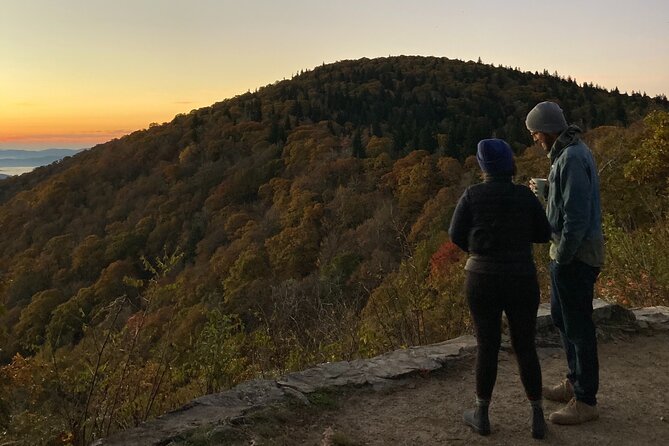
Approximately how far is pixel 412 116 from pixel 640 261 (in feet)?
265

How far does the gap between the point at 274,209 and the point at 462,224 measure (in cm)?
5757

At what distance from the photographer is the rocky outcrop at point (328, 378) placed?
11.1ft

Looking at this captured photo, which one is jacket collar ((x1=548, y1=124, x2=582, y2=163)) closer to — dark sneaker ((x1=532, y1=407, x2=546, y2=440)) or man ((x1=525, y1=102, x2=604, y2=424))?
man ((x1=525, y1=102, x2=604, y2=424))

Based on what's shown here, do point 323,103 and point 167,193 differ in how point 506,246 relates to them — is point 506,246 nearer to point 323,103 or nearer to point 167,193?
point 167,193

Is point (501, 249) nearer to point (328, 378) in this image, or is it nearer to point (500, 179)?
point (500, 179)

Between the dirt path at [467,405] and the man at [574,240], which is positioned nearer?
the man at [574,240]

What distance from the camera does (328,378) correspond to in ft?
14.1

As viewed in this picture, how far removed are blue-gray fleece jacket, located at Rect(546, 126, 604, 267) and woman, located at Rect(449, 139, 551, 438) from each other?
12 centimetres

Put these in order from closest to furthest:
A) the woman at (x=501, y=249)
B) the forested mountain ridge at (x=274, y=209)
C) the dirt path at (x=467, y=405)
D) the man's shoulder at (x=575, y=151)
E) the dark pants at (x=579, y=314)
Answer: the woman at (x=501, y=249) < the man's shoulder at (x=575, y=151) < the dark pants at (x=579, y=314) < the dirt path at (x=467, y=405) < the forested mountain ridge at (x=274, y=209)

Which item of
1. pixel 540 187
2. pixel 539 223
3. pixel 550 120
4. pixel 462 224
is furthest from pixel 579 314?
pixel 550 120

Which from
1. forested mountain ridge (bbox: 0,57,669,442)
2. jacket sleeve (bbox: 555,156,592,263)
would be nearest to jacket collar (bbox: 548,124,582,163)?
jacket sleeve (bbox: 555,156,592,263)

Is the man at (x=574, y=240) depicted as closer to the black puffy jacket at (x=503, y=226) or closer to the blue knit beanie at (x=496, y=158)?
the black puffy jacket at (x=503, y=226)

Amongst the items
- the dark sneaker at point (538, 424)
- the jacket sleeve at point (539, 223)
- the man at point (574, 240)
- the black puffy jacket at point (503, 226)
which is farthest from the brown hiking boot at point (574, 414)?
the jacket sleeve at point (539, 223)

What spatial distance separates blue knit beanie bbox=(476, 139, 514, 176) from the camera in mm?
3047
